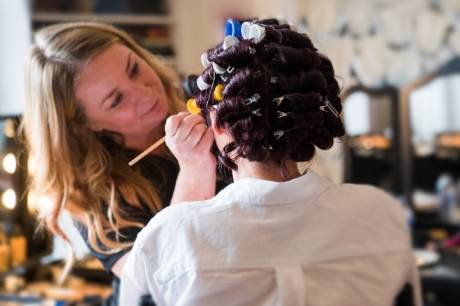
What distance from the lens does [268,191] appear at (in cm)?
62

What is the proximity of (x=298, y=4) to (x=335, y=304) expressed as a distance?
1474 mm

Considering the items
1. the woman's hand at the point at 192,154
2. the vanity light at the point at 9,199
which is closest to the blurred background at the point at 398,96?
the vanity light at the point at 9,199

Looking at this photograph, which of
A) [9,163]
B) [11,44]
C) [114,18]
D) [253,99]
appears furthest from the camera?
[114,18]

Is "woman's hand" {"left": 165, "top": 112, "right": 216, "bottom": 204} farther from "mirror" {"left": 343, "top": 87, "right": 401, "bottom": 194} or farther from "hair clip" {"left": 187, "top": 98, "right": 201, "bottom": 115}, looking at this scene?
"mirror" {"left": 343, "top": 87, "right": 401, "bottom": 194}

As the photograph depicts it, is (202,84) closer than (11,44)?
Yes

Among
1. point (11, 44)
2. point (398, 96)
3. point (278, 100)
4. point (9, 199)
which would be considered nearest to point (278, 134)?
point (278, 100)

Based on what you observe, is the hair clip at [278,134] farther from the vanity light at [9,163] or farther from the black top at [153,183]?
the vanity light at [9,163]

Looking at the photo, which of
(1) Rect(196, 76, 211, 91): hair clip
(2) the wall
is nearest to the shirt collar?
(1) Rect(196, 76, 211, 91): hair clip

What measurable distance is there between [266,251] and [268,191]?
6 centimetres

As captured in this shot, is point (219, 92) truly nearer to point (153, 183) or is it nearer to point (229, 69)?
point (229, 69)

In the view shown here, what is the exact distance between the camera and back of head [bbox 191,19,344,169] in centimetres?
58

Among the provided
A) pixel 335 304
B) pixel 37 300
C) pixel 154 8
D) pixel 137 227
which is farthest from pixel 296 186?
pixel 154 8

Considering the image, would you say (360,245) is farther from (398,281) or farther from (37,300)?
(37,300)

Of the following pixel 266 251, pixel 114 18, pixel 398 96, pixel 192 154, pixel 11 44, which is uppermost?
pixel 114 18
